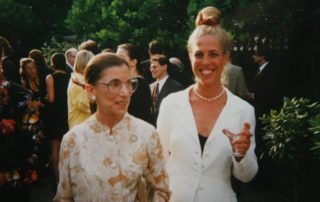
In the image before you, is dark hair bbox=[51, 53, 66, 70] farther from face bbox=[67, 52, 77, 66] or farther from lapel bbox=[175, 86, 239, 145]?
lapel bbox=[175, 86, 239, 145]

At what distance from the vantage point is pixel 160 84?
22.9 feet

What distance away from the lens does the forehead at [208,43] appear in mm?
3371

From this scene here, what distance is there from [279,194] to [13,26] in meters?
15.0

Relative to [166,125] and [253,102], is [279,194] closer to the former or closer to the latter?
[253,102]

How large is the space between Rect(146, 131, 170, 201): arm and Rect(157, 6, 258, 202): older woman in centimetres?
47

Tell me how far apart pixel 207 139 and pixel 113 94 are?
31.8 inches

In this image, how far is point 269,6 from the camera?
10188 millimetres

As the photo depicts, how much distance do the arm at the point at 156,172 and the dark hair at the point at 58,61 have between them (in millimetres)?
5067

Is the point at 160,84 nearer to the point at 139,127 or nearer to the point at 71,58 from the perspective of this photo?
the point at 71,58

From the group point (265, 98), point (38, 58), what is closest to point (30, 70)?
point (38, 58)

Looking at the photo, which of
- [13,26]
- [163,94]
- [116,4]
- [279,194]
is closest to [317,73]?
[279,194]

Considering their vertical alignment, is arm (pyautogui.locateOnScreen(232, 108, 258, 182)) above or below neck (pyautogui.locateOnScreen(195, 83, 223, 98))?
below

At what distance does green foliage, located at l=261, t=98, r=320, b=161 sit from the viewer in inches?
Result: 237

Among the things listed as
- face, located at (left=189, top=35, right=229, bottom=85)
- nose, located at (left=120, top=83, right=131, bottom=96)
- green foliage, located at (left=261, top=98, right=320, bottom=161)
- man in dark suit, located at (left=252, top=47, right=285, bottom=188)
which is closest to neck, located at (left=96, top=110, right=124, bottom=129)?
nose, located at (left=120, top=83, right=131, bottom=96)
